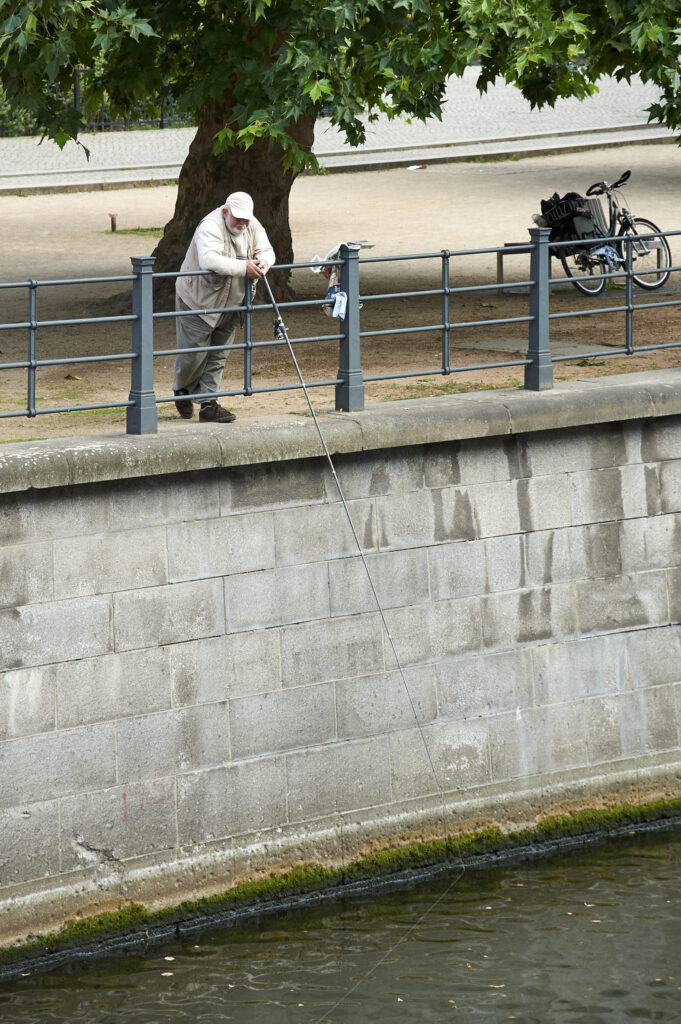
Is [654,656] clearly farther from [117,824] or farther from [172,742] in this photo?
[117,824]

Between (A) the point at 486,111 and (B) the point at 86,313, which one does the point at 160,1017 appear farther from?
(A) the point at 486,111

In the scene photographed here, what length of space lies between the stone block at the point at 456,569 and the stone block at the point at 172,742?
147 centimetres

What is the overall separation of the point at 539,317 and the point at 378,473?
5.04 ft

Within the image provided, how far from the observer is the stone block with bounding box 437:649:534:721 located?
9.11 m

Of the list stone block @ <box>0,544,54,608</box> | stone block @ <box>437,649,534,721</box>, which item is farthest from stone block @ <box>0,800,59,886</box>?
stone block @ <box>437,649,534,721</box>

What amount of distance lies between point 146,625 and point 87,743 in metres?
0.68

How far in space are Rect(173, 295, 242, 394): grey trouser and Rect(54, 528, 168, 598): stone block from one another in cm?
129

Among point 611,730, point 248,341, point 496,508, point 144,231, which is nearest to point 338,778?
point 496,508

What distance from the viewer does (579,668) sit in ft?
31.3

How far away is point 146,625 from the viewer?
8125mm

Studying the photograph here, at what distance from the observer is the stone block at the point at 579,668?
9.41 m

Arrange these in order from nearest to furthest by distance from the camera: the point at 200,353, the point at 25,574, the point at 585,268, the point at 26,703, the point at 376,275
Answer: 1. the point at 25,574
2. the point at 26,703
3. the point at 200,353
4. the point at 585,268
5. the point at 376,275

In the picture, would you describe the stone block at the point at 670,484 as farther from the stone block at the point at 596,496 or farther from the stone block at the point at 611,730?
the stone block at the point at 611,730

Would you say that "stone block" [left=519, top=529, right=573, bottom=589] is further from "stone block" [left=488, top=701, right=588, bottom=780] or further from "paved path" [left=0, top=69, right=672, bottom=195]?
"paved path" [left=0, top=69, right=672, bottom=195]
